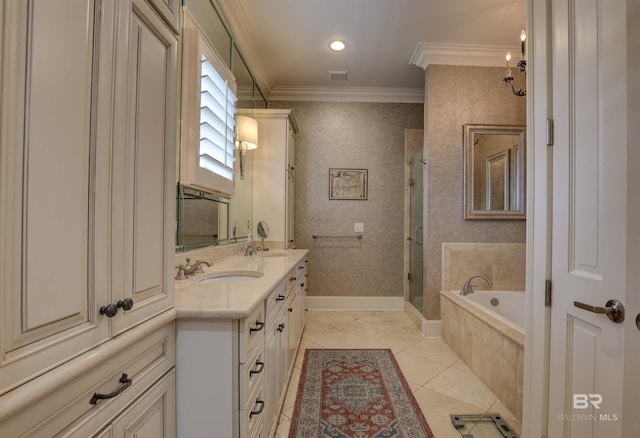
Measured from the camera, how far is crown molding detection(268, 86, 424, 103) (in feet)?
12.7

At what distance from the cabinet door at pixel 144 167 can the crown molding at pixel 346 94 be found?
10.2 feet

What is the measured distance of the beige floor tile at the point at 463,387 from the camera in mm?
1934

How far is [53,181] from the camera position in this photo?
1.84ft

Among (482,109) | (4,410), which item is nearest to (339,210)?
(482,109)

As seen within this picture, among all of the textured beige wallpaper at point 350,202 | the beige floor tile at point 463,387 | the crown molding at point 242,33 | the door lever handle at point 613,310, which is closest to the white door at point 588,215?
the door lever handle at point 613,310

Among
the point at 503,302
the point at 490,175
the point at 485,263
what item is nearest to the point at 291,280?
the point at 485,263

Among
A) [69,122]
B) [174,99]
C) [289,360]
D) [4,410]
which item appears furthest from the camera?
[289,360]

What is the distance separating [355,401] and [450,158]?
239 centimetres

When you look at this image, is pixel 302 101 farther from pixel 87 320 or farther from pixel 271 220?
pixel 87 320

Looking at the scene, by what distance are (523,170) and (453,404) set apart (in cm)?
230

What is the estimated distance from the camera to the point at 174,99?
982 millimetres

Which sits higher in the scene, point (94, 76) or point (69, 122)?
point (94, 76)

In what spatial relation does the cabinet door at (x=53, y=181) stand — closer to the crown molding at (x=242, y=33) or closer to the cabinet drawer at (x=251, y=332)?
the cabinet drawer at (x=251, y=332)

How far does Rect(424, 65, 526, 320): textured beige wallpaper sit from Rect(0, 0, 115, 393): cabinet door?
2.88 m
